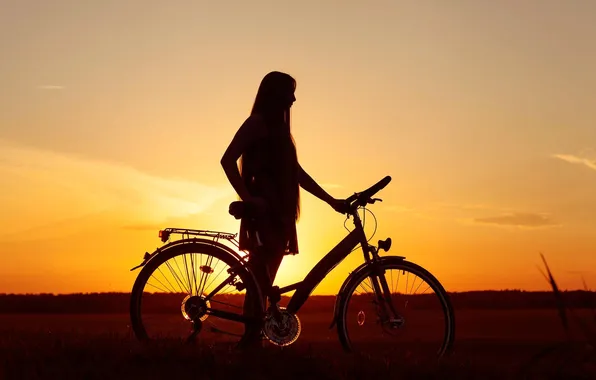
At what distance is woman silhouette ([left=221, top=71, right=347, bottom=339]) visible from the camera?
7.31m

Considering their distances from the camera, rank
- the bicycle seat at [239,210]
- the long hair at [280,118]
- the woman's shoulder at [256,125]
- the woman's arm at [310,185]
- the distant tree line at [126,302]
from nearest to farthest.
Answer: the bicycle seat at [239,210] < the woman's shoulder at [256,125] < the long hair at [280,118] < the woman's arm at [310,185] < the distant tree line at [126,302]

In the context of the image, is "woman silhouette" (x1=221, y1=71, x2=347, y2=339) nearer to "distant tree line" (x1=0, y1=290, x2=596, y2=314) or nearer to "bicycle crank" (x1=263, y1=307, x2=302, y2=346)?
"bicycle crank" (x1=263, y1=307, x2=302, y2=346)

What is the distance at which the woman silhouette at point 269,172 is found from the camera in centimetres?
731

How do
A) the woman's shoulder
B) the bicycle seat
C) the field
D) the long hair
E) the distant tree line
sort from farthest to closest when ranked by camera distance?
1. the distant tree line
2. the long hair
3. the woman's shoulder
4. the bicycle seat
5. the field

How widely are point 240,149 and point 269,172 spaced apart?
1.25 feet

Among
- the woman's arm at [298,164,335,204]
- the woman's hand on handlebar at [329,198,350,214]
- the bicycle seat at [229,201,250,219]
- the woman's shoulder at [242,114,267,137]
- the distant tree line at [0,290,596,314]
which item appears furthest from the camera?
the distant tree line at [0,290,596,314]

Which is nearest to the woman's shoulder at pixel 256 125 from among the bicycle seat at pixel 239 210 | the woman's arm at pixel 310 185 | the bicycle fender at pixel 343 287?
the bicycle seat at pixel 239 210

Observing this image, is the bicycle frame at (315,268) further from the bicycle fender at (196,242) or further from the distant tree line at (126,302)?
the distant tree line at (126,302)

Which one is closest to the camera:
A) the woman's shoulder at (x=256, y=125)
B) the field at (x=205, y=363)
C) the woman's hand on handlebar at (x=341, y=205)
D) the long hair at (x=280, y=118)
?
the field at (x=205, y=363)

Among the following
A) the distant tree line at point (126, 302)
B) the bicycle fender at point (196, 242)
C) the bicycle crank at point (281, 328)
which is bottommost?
the distant tree line at point (126, 302)

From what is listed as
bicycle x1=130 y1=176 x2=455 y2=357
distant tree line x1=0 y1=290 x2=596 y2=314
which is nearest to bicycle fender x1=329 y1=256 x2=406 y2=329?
bicycle x1=130 y1=176 x2=455 y2=357

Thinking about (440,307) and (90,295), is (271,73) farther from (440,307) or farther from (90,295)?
(90,295)

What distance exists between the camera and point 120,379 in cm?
567

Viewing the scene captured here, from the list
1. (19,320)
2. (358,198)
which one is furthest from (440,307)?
(19,320)
